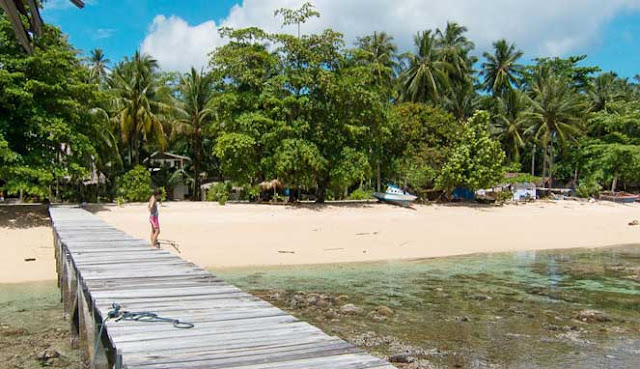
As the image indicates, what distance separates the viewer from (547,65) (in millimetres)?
60250

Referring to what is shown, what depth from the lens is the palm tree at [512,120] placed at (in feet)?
156

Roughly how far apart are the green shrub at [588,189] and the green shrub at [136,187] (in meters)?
31.9

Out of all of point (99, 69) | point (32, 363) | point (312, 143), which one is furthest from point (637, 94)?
point (32, 363)

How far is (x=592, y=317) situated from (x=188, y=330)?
29.4 feet

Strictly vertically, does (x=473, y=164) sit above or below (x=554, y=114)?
below

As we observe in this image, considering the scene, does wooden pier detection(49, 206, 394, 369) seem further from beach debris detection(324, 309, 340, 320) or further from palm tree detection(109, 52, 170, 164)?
palm tree detection(109, 52, 170, 164)

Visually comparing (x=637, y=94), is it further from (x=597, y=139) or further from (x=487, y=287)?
(x=487, y=287)

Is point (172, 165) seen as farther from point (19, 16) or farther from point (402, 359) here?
point (19, 16)

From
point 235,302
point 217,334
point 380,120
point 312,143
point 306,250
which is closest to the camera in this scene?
point 217,334

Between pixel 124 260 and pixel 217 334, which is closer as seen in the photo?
pixel 217 334

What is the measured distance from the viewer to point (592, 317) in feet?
36.0

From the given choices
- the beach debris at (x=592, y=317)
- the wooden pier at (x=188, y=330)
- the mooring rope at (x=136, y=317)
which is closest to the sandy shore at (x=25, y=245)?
the wooden pier at (x=188, y=330)

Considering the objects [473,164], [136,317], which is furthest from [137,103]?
[136,317]

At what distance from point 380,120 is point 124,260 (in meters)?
22.8
